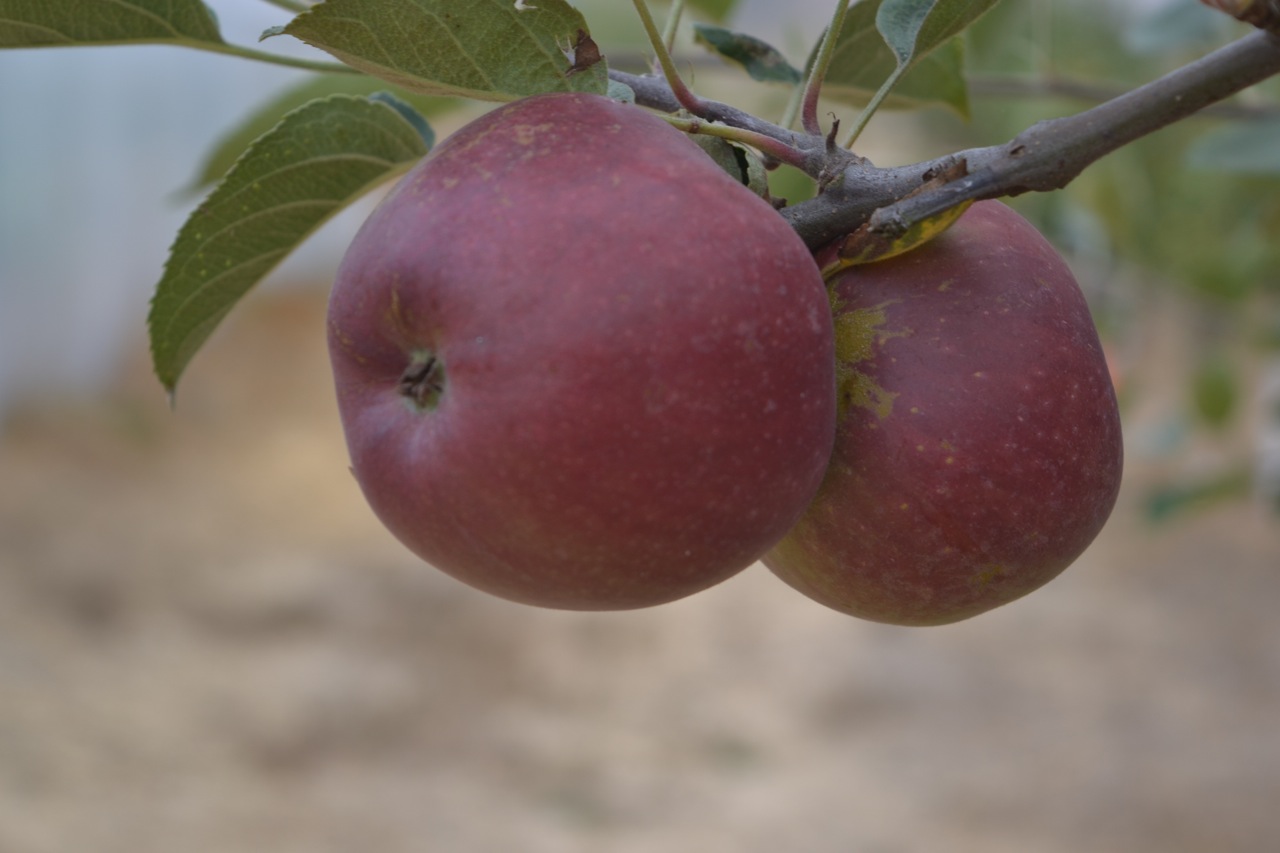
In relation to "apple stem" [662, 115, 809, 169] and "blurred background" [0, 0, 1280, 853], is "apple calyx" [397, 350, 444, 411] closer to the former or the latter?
"apple stem" [662, 115, 809, 169]

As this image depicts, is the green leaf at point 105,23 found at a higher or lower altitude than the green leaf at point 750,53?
higher

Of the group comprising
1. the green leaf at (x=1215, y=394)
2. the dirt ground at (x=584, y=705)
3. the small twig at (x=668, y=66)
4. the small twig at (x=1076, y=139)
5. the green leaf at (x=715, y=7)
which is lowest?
the dirt ground at (x=584, y=705)

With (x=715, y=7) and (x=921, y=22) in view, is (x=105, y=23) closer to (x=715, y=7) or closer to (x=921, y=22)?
(x=921, y=22)

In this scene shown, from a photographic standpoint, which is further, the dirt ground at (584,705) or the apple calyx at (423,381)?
the dirt ground at (584,705)

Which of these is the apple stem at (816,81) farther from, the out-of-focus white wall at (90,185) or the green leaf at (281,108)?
the out-of-focus white wall at (90,185)

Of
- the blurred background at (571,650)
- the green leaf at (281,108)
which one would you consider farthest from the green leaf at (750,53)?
the blurred background at (571,650)

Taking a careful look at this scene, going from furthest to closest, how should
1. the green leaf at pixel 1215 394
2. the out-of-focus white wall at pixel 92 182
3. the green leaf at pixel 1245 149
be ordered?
1. the out-of-focus white wall at pixel 92 182
2. the green leaf at pixel 1215 394
3. the green leaf at pixel 1245 149

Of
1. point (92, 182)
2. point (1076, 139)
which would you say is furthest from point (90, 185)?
point (1076, 139)

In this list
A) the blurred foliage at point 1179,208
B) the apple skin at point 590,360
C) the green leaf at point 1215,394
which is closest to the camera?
the apple skin at point 590,360

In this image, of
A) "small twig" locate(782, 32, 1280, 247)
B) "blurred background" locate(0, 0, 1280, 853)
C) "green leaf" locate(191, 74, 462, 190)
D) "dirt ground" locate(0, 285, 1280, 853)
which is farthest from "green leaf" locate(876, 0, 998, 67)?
"dirt ground" locate(0, 285, 1280, 853)
